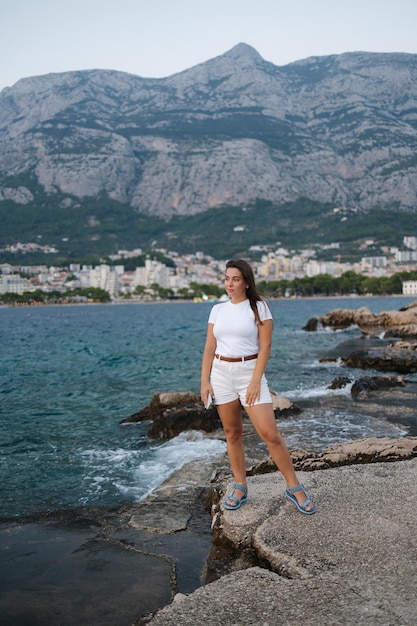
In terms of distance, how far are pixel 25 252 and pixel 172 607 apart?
204m

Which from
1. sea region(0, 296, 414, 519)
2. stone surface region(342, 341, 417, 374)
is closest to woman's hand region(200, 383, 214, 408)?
sea region(0, 296, 414, 519)

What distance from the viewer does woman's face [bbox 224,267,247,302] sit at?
5.39m

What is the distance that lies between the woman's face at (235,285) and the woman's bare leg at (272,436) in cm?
101

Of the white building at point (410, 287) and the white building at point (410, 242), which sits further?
the white building at point (410, 242)

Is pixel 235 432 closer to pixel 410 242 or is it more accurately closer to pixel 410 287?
pixel 410 287

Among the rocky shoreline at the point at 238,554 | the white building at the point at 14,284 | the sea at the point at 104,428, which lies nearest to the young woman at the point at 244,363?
the rocky shoreline at the point at 238,554

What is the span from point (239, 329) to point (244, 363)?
12.6 inches

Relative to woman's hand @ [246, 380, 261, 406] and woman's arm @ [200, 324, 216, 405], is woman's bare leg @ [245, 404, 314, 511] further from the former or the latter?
woman's arm @ [200, 324, 216, 405]

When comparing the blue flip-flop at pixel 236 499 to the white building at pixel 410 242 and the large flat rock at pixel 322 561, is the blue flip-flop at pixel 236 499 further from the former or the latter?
the white building at pixel 410 242

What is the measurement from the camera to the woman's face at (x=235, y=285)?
5395mm

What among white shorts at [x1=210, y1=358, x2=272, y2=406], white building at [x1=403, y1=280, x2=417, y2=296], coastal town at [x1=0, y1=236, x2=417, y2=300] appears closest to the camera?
white shorts at [x1=210, y1=358, x2=272, y2=406]

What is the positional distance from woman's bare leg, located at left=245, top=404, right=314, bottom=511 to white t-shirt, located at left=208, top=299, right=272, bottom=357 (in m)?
0.53

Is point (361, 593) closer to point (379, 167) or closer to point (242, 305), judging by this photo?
point (242, 305)

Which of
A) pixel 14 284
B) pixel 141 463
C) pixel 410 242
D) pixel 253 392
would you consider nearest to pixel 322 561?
pixel 253 392
